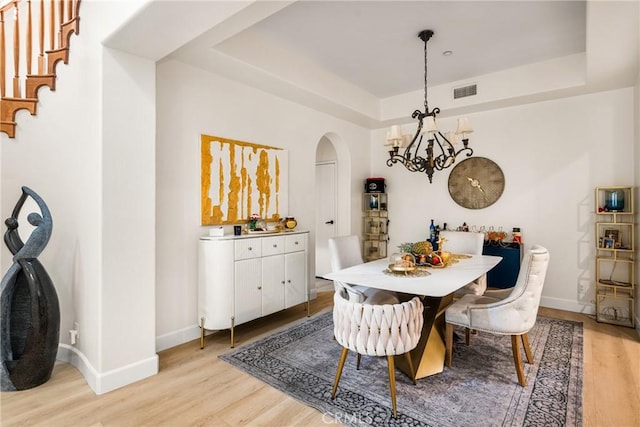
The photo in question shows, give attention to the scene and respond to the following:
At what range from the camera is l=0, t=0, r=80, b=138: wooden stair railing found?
2.57 m

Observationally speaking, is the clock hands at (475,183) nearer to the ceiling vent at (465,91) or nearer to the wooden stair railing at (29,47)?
the ceiling vent at (465,91)

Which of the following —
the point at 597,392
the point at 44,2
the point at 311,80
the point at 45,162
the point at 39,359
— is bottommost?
the point at 597,392

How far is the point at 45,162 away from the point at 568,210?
545cm

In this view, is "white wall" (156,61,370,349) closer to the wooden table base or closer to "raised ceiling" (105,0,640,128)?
"raised ceiling" (105,0,640,128)

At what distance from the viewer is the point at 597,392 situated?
2213mm

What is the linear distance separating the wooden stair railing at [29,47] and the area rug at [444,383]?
258cm

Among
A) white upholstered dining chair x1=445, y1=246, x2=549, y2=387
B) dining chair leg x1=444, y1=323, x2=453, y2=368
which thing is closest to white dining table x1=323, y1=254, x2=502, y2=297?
white upholstered dining chair x1=445, y1=246, x2=549, y2=387

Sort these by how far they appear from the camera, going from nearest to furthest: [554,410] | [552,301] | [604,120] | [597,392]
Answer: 1. [554,410]
2. [597,392]
3. [604,120]
4. [552,301]

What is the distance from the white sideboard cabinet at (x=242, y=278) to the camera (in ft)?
9.75

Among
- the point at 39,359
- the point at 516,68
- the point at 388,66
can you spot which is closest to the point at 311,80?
the point at 388,66

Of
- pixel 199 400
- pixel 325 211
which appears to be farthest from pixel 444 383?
pixel 325 211

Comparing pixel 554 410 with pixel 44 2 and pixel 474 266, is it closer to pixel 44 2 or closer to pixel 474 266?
pixel 474 266

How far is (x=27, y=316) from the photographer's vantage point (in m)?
2.30

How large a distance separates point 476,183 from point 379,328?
3.39m
